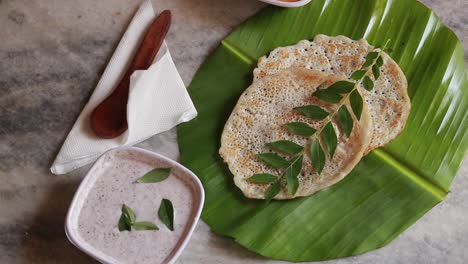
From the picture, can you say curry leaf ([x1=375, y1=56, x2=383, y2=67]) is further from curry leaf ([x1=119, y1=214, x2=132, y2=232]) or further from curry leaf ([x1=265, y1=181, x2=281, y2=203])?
curry leaf ([x1=119, y1=214, x2=132, y2=232])

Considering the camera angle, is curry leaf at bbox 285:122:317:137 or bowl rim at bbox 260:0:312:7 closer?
curry leaf at bbox 285:122:317:137

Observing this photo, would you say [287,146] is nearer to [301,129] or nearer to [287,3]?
[301,129]

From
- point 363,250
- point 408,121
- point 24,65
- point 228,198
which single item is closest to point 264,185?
point 228,198

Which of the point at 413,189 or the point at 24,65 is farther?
the point at 24,65

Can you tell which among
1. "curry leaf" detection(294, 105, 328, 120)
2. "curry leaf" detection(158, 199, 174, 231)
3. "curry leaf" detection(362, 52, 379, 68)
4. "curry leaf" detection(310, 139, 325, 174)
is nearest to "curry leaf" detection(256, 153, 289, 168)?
"curry leaf" detection(310, 139, 325, 174)

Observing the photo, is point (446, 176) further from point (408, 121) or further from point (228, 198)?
point (228, 198)

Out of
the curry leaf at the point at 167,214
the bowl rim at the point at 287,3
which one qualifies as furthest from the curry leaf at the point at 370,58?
the curry leaf at the point at 167,214

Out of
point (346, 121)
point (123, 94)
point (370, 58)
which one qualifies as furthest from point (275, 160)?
point (123, 94)
